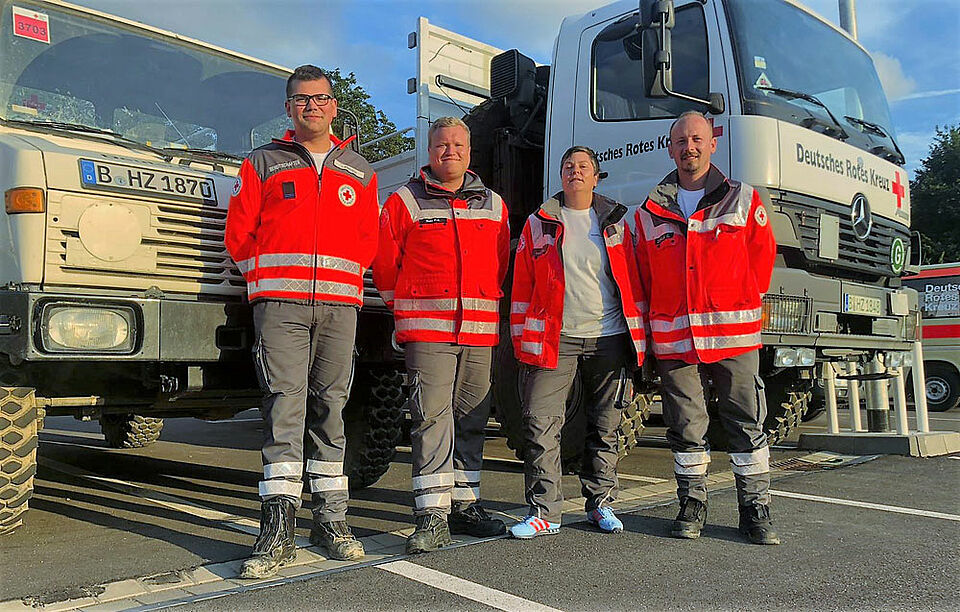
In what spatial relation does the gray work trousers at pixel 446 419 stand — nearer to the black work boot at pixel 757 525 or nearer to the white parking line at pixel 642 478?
the black work boot at pixel 757 525

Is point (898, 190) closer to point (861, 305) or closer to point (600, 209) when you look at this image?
point (861, 305)

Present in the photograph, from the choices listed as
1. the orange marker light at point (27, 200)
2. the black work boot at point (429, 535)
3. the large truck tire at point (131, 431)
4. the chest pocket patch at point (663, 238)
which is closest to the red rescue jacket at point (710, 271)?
the chest pocket patch at point (663, 238)

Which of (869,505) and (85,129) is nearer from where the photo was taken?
(85,129)

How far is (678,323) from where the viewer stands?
3830mm

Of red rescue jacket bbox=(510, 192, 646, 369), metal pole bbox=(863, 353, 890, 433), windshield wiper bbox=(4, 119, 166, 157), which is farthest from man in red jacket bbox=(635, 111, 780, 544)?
metal pole bbox=(863, 353, 890, 433)

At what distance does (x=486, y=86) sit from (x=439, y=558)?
4295mm

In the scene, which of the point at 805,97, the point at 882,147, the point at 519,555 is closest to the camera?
the point at 519,555

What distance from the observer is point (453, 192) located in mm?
3889

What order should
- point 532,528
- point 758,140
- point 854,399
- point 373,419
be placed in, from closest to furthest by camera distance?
point 532,528 → point 758,140 → point 373,419 → point 854,399

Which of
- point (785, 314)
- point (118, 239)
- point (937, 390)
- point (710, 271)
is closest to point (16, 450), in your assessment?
point (118, 239)

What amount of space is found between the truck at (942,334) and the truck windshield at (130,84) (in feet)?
38.5

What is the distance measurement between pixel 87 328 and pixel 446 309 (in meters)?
1.50

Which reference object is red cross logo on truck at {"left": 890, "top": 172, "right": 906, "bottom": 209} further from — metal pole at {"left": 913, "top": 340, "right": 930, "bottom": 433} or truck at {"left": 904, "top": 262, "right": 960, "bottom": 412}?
truck at {"left": 904, "top": 262, "right": 960, "bottom": 412}

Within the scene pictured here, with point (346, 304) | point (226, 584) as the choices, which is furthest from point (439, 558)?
point (346, 304)
